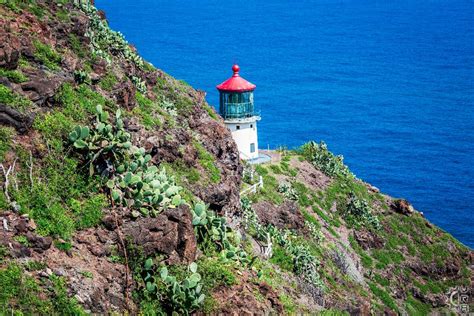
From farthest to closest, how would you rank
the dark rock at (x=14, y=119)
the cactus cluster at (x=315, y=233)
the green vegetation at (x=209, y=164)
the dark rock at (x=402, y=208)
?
the dark rock at (x=402, y=208), the cactus cluster at (x=315, y=233), the green vegetation at (x=209, y=164), the dark rock at (x=14, y=119)

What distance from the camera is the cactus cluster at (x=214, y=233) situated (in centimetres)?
1955

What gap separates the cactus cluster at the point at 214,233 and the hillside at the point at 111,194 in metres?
0.04

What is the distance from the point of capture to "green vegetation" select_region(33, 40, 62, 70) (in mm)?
22083

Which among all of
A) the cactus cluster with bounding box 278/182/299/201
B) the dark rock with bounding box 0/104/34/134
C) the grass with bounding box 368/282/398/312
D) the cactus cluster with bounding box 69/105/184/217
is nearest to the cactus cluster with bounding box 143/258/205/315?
the cactus cluster with bounding box 69/105/184/217

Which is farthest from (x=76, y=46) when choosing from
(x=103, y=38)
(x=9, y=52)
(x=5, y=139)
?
(x=5, y=139)

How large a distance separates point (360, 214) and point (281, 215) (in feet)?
40.4

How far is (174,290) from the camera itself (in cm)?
1680

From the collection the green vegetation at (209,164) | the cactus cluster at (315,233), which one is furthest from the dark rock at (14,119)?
the cactus cluster at (315,233)

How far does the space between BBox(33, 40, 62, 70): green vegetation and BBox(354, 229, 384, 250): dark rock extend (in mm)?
29845

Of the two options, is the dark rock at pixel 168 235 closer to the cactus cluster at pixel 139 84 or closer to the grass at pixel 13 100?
the grass at pixel 13 100

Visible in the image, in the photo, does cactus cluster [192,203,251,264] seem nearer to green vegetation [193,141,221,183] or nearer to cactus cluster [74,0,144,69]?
green vegetation [193,141,221,183]

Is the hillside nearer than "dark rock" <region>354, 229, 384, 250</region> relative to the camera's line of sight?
Yes

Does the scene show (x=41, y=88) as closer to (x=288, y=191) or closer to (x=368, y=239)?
(x=288, y=191)

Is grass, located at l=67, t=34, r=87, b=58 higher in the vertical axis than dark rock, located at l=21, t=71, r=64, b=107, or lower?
higher
